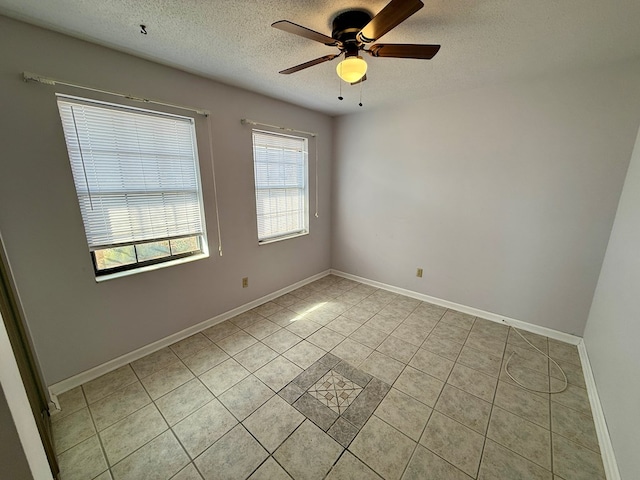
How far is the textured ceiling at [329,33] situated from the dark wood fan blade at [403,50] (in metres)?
0.18

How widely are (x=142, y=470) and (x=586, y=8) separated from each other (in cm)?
340

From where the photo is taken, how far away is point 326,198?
383 centimetres

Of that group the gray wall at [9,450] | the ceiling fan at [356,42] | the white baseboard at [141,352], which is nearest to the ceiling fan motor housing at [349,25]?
the ceiling fan at [356,42]

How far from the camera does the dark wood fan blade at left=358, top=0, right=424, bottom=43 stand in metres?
1.04

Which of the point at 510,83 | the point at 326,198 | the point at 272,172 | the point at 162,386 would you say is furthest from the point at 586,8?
the point at 162,386

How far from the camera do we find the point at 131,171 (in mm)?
1961

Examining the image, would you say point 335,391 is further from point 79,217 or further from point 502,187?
point 502,187

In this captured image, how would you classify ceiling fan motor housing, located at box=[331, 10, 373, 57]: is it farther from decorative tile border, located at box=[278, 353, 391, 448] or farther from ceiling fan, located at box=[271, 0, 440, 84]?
decorative tile border, located at box=[278, 353, 391, 448]

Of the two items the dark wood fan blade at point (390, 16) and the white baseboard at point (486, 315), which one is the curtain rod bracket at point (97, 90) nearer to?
the dark wood fan blade at point (390, 16)

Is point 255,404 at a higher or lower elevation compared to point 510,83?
lower

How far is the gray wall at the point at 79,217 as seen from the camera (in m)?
1.53

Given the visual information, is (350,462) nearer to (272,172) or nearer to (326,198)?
(272,172)

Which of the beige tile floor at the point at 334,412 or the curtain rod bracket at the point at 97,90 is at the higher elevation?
the curtain rod bracket at the point at 97,90

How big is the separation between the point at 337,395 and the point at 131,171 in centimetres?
231
